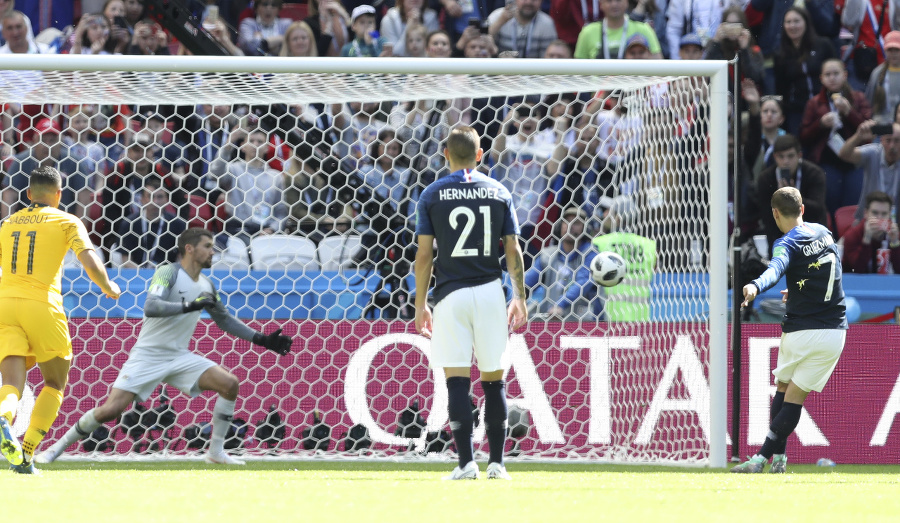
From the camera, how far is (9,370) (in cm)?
596

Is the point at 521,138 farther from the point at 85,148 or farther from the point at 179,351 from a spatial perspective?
the point at 85,148

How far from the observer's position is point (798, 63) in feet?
32.9

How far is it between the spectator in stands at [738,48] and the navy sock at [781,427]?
416cm

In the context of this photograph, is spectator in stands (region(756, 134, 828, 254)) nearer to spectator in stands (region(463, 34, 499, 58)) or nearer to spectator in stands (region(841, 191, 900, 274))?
spectator in stands (region(841, 191, 900, 274))

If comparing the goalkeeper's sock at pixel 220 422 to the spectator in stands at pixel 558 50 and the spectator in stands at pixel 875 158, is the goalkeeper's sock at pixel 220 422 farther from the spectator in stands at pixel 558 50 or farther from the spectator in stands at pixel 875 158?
the spectator in stands at pixel 875 158

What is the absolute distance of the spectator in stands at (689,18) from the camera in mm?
10414

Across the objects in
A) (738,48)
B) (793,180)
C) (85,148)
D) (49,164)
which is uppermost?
(738,48)

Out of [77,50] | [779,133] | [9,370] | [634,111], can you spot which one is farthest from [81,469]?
[779,133]

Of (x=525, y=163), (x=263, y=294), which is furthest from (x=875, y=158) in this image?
(x=263, y=294)

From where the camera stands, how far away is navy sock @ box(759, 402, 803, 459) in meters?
6.40

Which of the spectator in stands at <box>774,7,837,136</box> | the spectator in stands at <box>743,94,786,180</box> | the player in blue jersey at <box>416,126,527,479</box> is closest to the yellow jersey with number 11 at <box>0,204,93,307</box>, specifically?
the player in blue jersey at <box>416,126,527,479</box>

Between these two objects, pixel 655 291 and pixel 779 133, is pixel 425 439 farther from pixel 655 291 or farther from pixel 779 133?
pixel 779 133

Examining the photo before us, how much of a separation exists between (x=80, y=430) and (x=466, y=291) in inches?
106

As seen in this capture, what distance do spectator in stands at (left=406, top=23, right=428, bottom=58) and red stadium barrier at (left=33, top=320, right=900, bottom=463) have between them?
3.74 meters
